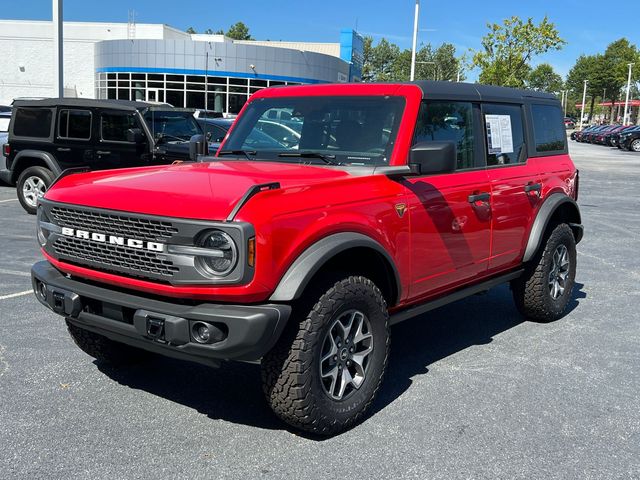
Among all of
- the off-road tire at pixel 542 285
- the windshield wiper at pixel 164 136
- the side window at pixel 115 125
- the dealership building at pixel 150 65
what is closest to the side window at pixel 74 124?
the side window at pixel 115 125

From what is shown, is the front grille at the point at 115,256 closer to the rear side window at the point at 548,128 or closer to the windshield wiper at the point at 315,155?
the windshield wiper at the point at 315,155

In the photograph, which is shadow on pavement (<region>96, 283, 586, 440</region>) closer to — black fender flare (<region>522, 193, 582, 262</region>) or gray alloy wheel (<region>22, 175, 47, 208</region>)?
black fender flare (<region>522, 193, 582, 262</region>)

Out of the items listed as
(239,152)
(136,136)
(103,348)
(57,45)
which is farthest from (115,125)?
(57,45)

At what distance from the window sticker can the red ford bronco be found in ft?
0.06

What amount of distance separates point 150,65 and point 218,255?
158ft

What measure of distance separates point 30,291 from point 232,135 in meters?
2.79

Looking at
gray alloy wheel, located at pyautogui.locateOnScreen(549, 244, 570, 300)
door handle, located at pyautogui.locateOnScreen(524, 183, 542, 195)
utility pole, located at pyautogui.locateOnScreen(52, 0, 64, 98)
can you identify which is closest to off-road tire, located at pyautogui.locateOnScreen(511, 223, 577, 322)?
gray alloy wheel, located at pyautogui.locateOnScreen(549, 244, 570, 300)

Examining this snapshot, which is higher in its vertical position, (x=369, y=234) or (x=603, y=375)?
(x=369, y=234)

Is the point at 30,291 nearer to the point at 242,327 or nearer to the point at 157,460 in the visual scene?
the point at 157,460

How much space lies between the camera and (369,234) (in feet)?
12.1

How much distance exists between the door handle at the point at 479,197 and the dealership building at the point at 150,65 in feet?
135

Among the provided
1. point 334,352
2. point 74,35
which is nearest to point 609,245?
point 334,352

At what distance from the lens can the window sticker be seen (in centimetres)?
499

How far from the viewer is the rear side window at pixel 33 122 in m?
11.0
